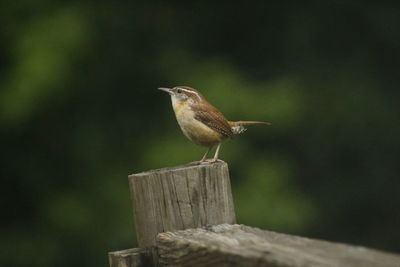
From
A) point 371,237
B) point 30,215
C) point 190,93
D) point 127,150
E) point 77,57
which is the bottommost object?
point 371,237

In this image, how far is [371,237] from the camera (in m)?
11.4

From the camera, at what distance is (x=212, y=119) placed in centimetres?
508

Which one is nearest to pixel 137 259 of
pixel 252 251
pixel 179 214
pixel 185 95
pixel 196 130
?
pixel 179 214

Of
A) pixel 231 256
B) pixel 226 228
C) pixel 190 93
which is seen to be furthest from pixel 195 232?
pixel 190 93

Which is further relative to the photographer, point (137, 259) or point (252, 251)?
point (137, 259)

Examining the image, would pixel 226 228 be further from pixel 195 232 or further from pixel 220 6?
pixel 220 6

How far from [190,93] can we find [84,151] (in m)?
3.46

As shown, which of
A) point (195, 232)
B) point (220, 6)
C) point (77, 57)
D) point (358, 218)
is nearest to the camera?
point (195, 232)

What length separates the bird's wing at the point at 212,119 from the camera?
5.06m

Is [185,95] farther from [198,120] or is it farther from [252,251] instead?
[252,251]

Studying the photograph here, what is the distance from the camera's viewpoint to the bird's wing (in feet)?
16.6

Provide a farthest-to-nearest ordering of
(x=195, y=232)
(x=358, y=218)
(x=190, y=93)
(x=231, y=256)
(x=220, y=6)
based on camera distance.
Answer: (x=358, y=218) → (x=220, y=6) → (x=190, y=93) → (x=195, y=232) → (x=231, y=256)

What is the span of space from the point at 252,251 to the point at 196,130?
2796mm

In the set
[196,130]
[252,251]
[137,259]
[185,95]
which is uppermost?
[185,95]
